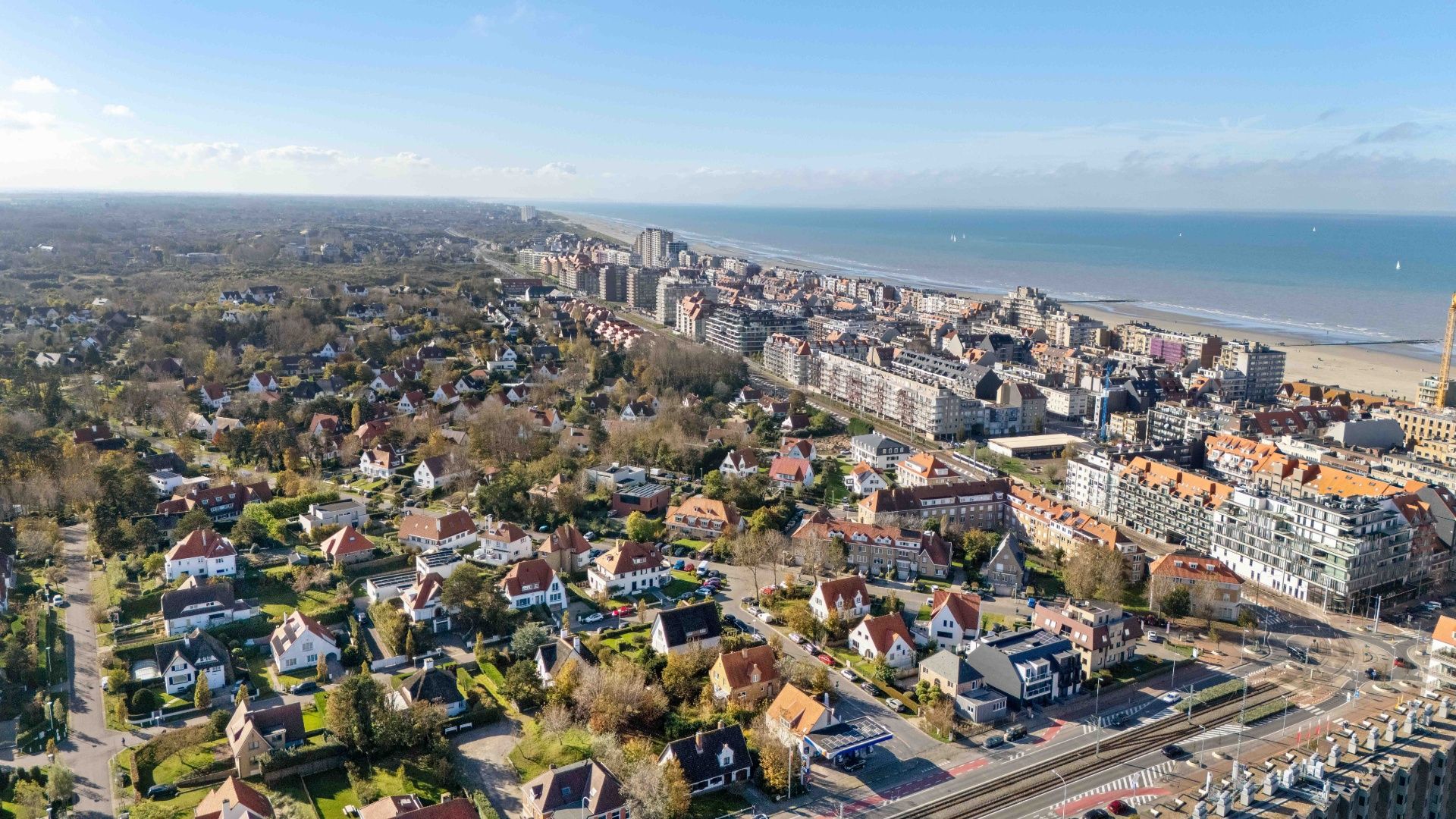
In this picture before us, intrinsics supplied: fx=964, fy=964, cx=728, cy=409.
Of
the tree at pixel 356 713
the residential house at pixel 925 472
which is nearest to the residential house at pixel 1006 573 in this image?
the residential house at pixel 925 472

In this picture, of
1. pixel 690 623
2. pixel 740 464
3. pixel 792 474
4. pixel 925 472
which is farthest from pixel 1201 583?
pixel 740 464

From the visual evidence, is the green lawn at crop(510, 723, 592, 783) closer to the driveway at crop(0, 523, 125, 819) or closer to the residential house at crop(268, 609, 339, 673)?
the residential house at crop(268, 609, 339, 673)

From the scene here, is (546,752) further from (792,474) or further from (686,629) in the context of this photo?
(792,474)

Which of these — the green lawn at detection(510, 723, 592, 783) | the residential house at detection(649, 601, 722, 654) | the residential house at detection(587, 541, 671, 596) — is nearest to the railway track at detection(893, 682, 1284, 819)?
the green lawn at detection(510, 723, 592, 783)

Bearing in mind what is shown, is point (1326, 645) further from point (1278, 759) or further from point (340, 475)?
point (340, 475)

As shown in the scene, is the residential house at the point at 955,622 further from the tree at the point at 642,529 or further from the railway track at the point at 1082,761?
the tree at the point at 642,529

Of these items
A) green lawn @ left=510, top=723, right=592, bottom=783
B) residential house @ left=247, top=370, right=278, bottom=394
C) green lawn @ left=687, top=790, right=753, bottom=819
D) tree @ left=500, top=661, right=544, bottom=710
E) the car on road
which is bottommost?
green lawn @ left=687, top=790, right=753, bottom=819
